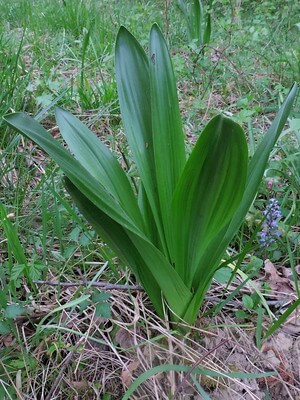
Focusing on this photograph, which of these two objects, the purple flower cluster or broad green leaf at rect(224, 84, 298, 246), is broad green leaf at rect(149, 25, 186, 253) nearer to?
broad green leaf at rect(224, 84, 298, 246)

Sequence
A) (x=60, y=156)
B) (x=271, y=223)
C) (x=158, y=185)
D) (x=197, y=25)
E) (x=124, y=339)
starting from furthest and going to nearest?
(x=197, y=25), (x=271, y=223), (x=124, y=339), (x=158, y=185), (x=60, y=156)

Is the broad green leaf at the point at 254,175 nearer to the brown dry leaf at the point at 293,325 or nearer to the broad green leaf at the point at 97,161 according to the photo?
the broad green leaf at the point at 97,161

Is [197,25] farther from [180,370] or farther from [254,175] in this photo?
[180,370]

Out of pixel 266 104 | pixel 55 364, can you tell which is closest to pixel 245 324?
pixel 55 364

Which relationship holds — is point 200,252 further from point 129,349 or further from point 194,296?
point 129,349

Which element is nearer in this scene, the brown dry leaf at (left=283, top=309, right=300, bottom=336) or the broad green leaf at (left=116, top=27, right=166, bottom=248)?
the broad green leaf at (left=116, top=27, right=166, bottom=248)

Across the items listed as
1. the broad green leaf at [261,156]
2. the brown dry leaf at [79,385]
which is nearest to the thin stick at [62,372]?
the brown dry leaf at [79,385]

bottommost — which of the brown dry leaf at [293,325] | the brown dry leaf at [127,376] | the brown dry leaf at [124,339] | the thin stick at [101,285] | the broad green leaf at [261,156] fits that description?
the brown dry leaf at [293,325]

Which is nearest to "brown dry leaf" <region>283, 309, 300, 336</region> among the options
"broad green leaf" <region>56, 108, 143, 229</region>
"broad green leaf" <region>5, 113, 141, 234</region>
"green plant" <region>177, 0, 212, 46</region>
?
"broad green leaf" <region>56, 108, 143, 229</region>

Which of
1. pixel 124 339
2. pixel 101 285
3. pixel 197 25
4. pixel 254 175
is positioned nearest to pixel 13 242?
pixel 101 285
